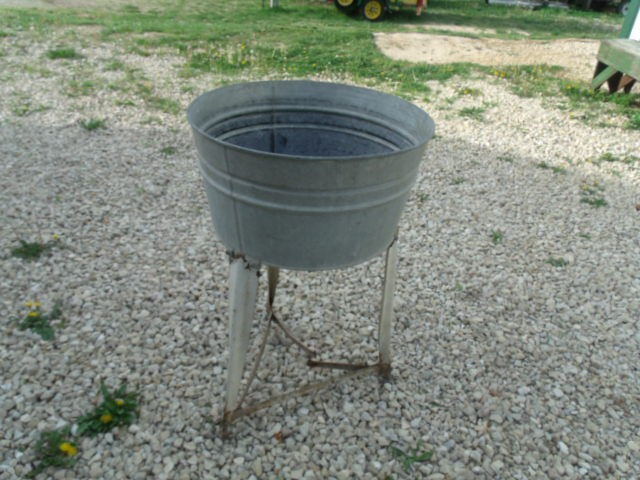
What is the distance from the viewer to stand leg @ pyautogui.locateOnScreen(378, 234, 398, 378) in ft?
7.55

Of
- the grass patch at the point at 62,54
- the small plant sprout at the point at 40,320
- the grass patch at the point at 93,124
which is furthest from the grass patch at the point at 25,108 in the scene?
the small plant sprout at the point at 40,320

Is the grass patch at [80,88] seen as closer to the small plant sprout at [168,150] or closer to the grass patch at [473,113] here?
the small plant sprout at [168,150]

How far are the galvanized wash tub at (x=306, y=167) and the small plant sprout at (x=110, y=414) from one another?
100 centimetres

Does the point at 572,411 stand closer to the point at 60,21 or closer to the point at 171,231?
the point at 171,231

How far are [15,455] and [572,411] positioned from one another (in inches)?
101

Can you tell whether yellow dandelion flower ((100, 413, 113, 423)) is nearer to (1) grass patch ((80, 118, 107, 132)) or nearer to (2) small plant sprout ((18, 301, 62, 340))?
(2) small plant sprout ((18, 301, 62, 340))

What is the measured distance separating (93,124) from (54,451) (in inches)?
153

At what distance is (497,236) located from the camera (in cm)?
397

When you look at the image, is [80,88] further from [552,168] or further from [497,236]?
[552,168]

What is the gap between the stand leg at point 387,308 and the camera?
7.55 feet

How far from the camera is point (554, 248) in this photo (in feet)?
12.9

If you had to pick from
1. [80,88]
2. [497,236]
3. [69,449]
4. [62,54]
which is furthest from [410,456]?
[62,54]

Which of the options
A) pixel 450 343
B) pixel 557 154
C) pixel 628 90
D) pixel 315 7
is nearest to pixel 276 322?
pixel 450 343

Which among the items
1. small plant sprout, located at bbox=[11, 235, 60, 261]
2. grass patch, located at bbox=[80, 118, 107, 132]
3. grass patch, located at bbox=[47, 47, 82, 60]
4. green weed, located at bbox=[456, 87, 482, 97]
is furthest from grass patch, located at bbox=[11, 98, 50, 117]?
green weed, located at bbox=[456, 87, 482, 97]
